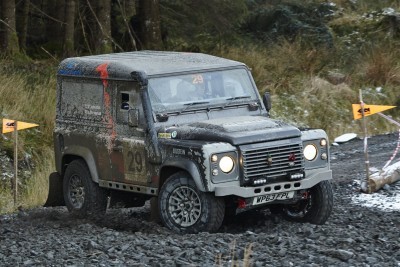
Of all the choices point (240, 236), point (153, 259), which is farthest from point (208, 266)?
point (240, 236)

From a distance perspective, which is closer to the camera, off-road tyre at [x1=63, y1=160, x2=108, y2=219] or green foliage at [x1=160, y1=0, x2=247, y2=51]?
off-road tyre at [x1=63, y1=160, x2=108, y2=219]

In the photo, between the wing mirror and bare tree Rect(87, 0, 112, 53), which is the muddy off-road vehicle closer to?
the wing mirror

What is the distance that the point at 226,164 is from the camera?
10.7m

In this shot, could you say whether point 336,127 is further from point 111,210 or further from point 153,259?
point 153,259

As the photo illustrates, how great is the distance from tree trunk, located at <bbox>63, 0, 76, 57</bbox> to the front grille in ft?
42.9

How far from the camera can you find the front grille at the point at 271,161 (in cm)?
1076

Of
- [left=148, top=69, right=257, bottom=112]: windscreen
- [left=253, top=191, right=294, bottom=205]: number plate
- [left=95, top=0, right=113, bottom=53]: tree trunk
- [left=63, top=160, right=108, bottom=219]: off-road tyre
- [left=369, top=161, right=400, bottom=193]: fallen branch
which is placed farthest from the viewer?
[left=95, top=0, right=113, bottom=53]: tree trunk

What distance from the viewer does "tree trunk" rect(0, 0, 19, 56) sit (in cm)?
2247

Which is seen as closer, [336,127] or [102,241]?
[102,241]

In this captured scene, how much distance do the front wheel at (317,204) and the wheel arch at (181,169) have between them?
1480mm

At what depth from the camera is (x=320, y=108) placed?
71.5ft

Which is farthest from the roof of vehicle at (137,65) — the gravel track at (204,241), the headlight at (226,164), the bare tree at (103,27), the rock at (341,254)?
the bare tree at (103,27)

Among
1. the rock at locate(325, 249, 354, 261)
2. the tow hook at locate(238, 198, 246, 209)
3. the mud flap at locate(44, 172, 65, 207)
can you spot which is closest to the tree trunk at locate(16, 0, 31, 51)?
the mud flap at locate(44, 172, 65, 207)

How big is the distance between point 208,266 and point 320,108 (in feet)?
43.3
